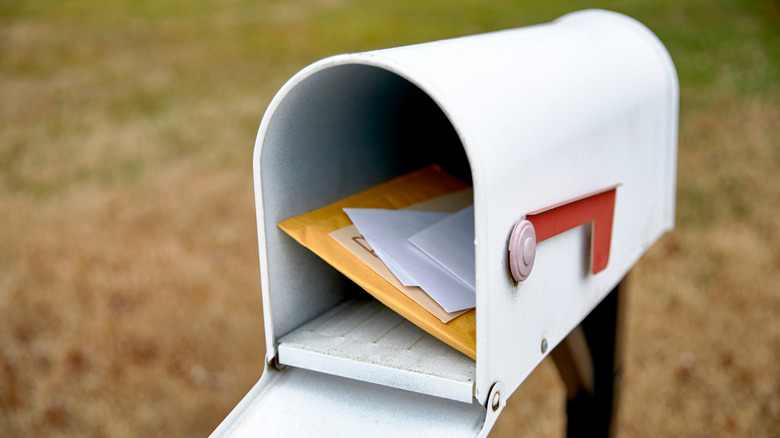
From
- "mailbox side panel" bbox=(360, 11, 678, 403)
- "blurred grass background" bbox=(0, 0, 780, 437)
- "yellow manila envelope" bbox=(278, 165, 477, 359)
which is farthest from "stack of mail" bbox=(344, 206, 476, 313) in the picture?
"blurred grass background" bbox=(0, 0, 780, 437)

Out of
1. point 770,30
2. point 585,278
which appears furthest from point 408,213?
point 770,30

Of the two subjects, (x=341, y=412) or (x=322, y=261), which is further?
(x=322, y=261)

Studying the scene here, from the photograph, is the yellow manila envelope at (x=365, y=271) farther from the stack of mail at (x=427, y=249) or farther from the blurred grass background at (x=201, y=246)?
the blurred grass background at (x=201, y=246)

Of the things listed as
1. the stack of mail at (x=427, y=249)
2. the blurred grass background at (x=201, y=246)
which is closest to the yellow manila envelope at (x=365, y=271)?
the stack of mail at (x=427, y=249)

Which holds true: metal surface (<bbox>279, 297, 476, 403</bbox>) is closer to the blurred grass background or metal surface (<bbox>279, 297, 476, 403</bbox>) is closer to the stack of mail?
the stack of mail

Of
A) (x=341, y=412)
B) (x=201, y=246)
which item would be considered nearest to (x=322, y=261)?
(x=341, y=412)

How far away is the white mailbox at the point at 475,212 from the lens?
31.9 inches

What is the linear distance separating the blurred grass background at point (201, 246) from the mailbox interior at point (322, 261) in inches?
61.0

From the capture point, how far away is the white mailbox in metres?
0.81

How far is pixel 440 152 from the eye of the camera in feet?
4.88

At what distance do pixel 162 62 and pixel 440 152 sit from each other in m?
6.22

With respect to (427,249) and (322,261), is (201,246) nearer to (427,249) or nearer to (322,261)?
(322,261)

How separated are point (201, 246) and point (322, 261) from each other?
2.78 metres

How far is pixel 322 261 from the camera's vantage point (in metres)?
1.07
